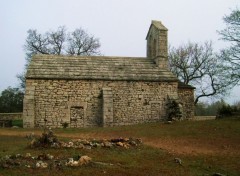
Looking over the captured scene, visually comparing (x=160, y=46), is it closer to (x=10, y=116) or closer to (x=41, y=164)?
(x=10, y=116)

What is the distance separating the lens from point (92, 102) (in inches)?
1016

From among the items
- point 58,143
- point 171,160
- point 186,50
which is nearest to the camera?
point 171,160

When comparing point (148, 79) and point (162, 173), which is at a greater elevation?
point (148, 79)

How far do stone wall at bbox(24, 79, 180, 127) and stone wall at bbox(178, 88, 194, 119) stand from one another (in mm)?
1290

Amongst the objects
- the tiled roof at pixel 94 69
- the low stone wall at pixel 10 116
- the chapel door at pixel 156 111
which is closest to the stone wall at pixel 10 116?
the low stone wall at pixel 10 116

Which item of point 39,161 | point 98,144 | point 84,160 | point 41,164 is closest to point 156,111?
point 98,144

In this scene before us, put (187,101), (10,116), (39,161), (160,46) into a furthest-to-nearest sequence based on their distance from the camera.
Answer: (10,116), (160,46), (187,101), (39,161)

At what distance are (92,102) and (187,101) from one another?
7702mm

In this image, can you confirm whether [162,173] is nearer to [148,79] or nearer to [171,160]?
[171,160]

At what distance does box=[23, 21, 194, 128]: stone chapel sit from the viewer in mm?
25000

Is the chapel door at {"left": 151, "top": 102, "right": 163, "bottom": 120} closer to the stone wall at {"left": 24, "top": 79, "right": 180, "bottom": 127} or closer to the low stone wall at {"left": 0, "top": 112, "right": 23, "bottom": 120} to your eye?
the stone wall at {"left": 24, "top": 79, "right": 180, "bottom": 127}

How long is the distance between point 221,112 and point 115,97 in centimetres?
749

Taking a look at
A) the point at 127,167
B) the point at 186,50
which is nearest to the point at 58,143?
the point at 127,167

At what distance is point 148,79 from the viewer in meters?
26.8
